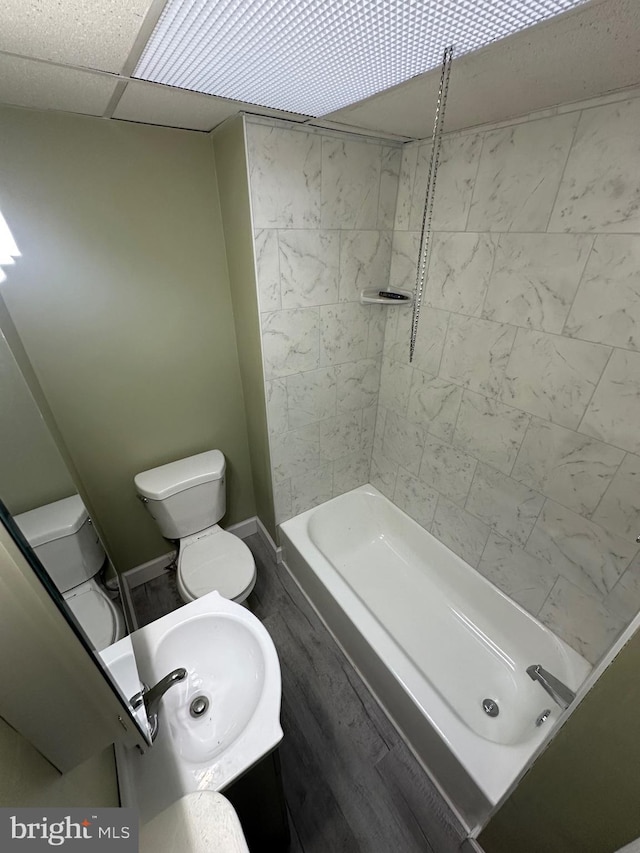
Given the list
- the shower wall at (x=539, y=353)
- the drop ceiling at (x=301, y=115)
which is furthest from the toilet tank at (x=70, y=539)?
the shower wall at (x=539, y=353)

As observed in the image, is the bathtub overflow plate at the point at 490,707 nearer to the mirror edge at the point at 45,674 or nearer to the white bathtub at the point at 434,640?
the white bathtub at the point at 434,640

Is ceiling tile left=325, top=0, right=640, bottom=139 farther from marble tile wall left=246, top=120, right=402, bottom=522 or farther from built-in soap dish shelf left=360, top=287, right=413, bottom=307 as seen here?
built-in soap dish shelf left=360, top=287, right=413, bottom=307

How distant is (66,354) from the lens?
54.4 inches

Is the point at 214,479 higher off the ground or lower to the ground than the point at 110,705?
lower

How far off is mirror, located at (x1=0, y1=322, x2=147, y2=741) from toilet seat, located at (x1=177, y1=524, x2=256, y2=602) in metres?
0.46

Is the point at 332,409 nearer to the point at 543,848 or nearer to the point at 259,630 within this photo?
the point at 259,630

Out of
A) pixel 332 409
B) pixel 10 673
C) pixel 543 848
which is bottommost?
pixel 543 848

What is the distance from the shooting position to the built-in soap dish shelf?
1.62 meters

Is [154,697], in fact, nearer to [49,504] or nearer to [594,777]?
[49,504]

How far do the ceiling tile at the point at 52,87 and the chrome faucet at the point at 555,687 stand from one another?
2.37 meters

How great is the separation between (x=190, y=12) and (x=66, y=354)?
47.5 inches

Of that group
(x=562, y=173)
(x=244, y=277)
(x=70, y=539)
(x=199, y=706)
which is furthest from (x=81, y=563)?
(x=562, y=173)

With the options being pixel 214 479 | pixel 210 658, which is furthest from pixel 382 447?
pixel 210 658

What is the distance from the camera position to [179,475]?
174cm
